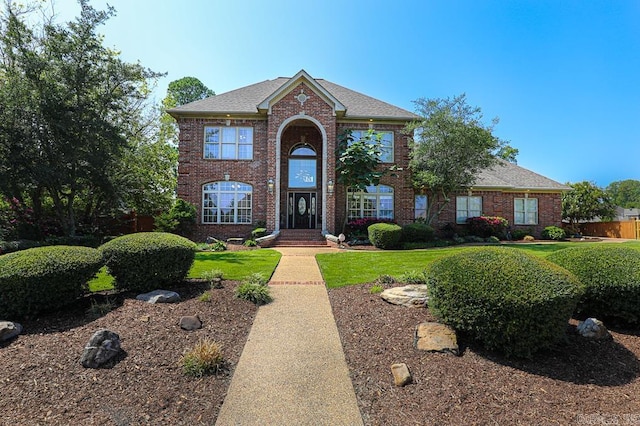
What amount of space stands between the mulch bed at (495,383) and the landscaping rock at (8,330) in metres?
4.42

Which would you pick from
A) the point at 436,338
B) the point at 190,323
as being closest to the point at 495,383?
the point at 436,338

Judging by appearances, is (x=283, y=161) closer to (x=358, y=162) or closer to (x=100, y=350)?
(x=358, y=162)

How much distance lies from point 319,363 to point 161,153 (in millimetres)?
22016

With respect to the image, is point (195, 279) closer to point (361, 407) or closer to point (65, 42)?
point (361, 407)

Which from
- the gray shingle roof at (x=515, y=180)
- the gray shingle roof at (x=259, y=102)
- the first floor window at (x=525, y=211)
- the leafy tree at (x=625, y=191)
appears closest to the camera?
the gray shingle roof at (x=259, y=102)

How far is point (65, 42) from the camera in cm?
1133

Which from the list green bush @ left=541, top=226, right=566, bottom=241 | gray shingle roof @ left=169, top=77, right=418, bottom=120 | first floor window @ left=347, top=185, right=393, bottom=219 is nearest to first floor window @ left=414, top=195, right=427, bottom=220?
first floor window @ left=347, top=185, right=393, bottom=219

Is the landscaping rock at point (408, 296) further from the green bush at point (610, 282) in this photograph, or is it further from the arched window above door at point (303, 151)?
the arched window above door at point (303, 151)

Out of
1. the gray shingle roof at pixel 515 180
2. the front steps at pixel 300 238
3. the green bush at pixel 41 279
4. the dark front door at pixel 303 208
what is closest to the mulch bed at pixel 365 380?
the green bush at pixel 41 279

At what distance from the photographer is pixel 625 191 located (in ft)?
257

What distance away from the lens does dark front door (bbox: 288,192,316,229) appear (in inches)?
692

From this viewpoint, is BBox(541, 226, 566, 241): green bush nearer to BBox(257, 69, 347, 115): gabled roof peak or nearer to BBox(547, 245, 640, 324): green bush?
BBox(257, 69, 347, 115): gabled roof peak

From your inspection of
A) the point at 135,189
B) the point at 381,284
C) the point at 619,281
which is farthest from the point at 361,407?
the point at 135,189

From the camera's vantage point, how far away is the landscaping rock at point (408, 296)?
505cm
